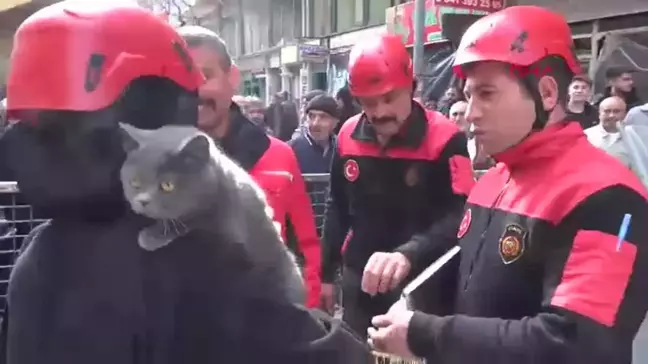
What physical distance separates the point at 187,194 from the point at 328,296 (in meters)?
2.03

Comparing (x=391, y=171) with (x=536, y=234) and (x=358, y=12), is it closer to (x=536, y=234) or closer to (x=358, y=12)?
(x=536, y=234)

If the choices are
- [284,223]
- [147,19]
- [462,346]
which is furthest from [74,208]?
[284,223]

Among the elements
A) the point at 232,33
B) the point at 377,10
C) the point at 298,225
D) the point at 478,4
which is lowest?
the point at 298,225

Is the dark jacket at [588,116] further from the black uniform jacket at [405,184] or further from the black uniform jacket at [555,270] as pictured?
the black uniform jacket at [555,270]

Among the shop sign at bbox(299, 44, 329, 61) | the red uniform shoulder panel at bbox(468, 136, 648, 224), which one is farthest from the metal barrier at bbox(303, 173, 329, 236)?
the shop sign at bbox(299, 44, 329, 61)

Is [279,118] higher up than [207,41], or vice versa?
[207,41]

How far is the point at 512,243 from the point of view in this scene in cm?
171

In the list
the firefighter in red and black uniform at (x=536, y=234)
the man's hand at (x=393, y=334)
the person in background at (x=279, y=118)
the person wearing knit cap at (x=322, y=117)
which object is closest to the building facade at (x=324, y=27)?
the person in background at (x=279, y=118)

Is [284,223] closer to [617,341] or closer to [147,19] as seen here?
[617,341]

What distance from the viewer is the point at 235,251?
117 centimetres

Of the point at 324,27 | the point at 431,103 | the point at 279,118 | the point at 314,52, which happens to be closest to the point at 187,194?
the point at 431,103

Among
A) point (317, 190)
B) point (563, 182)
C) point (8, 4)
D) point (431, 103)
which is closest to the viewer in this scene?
point (563, 182)

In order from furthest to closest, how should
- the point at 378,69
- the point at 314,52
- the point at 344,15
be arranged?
1. the point at 344,15
2. the point at 314,52
3. the point at 378,69

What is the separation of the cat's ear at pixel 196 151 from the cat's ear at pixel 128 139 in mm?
71
